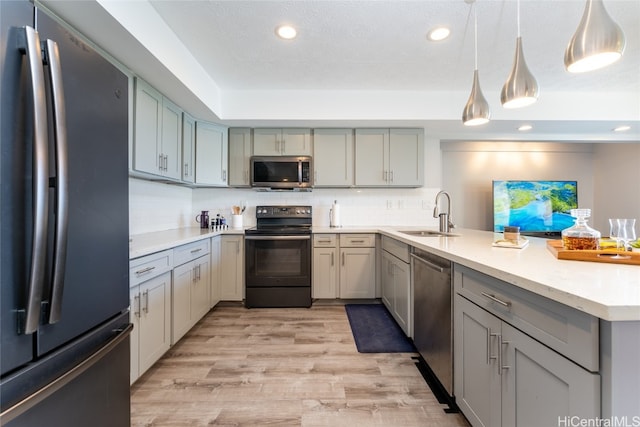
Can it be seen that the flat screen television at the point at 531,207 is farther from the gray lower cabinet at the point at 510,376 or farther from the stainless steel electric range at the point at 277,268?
the gray lower cabinet at the point at 510,376

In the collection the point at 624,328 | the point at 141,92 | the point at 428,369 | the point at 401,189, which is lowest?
the point at 428,369

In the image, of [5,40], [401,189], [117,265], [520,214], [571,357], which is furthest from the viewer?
[520,214]

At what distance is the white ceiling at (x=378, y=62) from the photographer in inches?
73.0

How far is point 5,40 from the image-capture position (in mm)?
667

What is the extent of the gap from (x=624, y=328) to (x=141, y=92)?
2.90m

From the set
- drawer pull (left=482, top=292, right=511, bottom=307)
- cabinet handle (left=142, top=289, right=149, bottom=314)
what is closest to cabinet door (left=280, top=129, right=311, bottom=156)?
cabinet handle (left=142, top=289, right=149, bottom=314)

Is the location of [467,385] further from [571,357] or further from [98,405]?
[98,405]

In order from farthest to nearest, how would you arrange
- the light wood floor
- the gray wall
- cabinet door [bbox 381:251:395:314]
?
the gray wall < cabinet door [bbox 381:251:395:314] < the light wood floor

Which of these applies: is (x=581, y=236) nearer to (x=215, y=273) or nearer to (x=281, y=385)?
(x=281, y=385)

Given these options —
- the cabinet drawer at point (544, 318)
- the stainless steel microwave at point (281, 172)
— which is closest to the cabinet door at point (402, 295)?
the cabinet drawer at point (544, 318)

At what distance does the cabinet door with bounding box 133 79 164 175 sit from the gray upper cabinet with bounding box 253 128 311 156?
1.20 m

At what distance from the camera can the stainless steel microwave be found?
3.38 metres

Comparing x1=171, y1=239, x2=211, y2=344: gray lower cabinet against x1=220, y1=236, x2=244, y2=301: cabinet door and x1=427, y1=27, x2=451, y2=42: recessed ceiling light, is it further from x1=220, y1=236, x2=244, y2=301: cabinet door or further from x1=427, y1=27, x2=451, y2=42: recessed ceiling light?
x1=427, y1=27, x2=451, y2=42: recessed ceiling light

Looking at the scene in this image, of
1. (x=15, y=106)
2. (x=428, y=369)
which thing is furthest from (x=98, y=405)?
(x=428, y=369)
